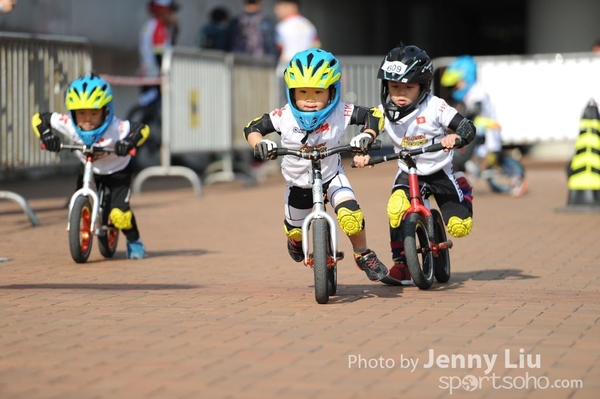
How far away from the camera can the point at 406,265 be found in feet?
30.2

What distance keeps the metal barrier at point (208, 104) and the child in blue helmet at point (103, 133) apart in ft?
18.6

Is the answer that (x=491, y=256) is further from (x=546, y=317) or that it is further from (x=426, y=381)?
(x=426, y=381)

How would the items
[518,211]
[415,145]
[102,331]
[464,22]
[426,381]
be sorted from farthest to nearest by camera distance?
1. [464,22]
2. [518,211]
3. [415,145]
4. [102,331]
5. [426,381]

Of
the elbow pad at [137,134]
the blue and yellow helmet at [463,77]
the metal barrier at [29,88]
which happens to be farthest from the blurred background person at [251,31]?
the elbow pad at [137,134]

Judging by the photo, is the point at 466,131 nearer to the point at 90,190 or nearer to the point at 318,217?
the point at 318,217

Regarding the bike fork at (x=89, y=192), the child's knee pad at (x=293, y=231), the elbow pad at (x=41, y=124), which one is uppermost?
the elbow pad at (x=41, y=124)

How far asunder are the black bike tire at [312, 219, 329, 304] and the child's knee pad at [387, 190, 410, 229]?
99 centimetres

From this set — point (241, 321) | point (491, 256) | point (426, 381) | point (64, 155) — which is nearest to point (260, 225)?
point (64, 155)

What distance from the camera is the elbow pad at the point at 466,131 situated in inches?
340

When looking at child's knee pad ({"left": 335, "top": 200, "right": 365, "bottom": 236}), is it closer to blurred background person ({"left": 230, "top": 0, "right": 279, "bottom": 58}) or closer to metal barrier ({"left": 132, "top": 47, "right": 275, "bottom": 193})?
metal barrier ({"left": 132, "top": 47, "right": 275, "bottom": 193})

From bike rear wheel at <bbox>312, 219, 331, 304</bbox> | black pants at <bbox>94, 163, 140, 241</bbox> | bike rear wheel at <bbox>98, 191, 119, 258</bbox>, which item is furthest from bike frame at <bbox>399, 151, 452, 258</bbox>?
bike rear wheel at <bbox>98, 191, 119, 258</bbox>

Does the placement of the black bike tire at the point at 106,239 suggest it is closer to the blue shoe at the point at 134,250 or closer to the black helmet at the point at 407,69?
the blue shoe at the point at 134,250

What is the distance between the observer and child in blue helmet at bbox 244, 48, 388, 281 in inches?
328

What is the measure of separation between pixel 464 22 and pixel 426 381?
37.7m
